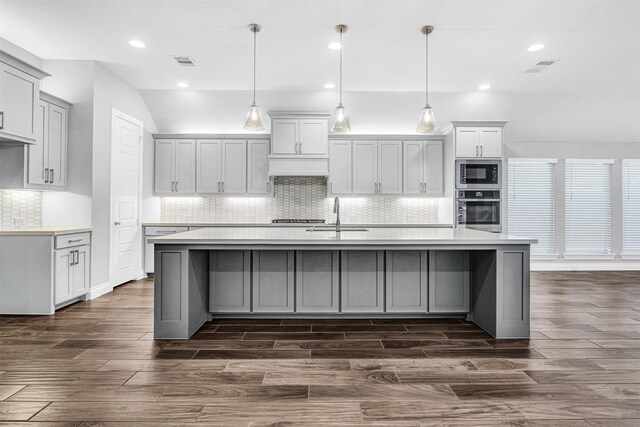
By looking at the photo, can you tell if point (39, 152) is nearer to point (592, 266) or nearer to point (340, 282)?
point (340, 282)

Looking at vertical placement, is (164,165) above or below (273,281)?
above

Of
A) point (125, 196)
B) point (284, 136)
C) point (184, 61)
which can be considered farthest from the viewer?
point (284, 136)

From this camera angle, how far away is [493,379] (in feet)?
8.21

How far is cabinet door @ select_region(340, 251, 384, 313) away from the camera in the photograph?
379 cm

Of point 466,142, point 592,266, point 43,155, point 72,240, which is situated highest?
point 466,142

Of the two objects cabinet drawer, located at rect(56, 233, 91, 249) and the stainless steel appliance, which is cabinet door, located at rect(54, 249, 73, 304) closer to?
cabinet drawer, located at rect(56, 233, 91, 249)

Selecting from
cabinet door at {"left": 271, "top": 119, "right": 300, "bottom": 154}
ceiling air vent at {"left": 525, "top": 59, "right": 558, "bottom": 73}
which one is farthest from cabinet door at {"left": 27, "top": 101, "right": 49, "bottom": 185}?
ceiling air vent at {"left": 525, "top": 59, "right": 558, "bottom": 73}

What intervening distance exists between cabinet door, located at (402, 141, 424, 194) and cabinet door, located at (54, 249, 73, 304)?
4.97m

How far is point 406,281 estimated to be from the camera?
3818 millimetres

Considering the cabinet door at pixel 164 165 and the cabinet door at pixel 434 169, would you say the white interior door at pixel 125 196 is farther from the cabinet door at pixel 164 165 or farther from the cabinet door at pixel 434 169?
the cabinet door at pixel 434 169

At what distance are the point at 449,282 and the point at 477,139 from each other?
3285 millimetres

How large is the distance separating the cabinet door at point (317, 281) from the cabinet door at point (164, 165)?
12.7 ft

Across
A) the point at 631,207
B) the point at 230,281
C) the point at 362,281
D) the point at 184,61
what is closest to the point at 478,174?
the point at 362,281

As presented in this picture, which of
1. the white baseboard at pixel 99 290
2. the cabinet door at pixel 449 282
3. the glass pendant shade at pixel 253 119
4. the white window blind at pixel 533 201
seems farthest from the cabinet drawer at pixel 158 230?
the white window blind at pixel 533 201
